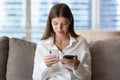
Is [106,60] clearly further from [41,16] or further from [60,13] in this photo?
[41,16]

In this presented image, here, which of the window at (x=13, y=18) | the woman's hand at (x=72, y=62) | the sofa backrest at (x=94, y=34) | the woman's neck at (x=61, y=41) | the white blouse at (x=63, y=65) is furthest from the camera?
the window at (x=13, y=18)

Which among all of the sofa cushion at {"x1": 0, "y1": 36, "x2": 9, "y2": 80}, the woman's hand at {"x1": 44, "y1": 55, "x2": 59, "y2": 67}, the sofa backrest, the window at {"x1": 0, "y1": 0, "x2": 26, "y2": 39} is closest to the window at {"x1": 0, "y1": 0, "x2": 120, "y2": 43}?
the window at {"x1": 0, "y1": 0, "x2": 26, "y2": 39}

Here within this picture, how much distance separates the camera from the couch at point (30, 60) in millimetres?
1961

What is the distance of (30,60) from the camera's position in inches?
79.5

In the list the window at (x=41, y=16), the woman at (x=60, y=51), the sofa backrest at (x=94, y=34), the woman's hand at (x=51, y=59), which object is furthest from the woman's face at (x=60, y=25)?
the window at (x=41, y=16)

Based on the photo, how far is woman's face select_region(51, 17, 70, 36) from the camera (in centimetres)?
179

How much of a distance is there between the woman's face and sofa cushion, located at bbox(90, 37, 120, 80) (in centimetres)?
36

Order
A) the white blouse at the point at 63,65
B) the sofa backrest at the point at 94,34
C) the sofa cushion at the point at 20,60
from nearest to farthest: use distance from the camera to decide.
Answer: the white blouse at the point at 63,65 → the sofa cushion at the point at 20,60 → the sofa backrest at the point at 94,34

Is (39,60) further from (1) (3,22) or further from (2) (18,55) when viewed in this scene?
(1) (3,22)

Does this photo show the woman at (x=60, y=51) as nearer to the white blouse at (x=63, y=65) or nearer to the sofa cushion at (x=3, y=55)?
the white blouse at (x=63, y=65)

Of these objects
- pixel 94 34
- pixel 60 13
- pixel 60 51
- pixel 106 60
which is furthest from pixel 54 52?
pixel 94 34

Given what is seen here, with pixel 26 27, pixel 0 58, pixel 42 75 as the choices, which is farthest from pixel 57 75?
pixel 26 27

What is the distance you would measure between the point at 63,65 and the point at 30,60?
1.20ft

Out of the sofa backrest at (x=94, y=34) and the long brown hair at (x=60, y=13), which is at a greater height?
the long brown hair at (x=60, y=13)
